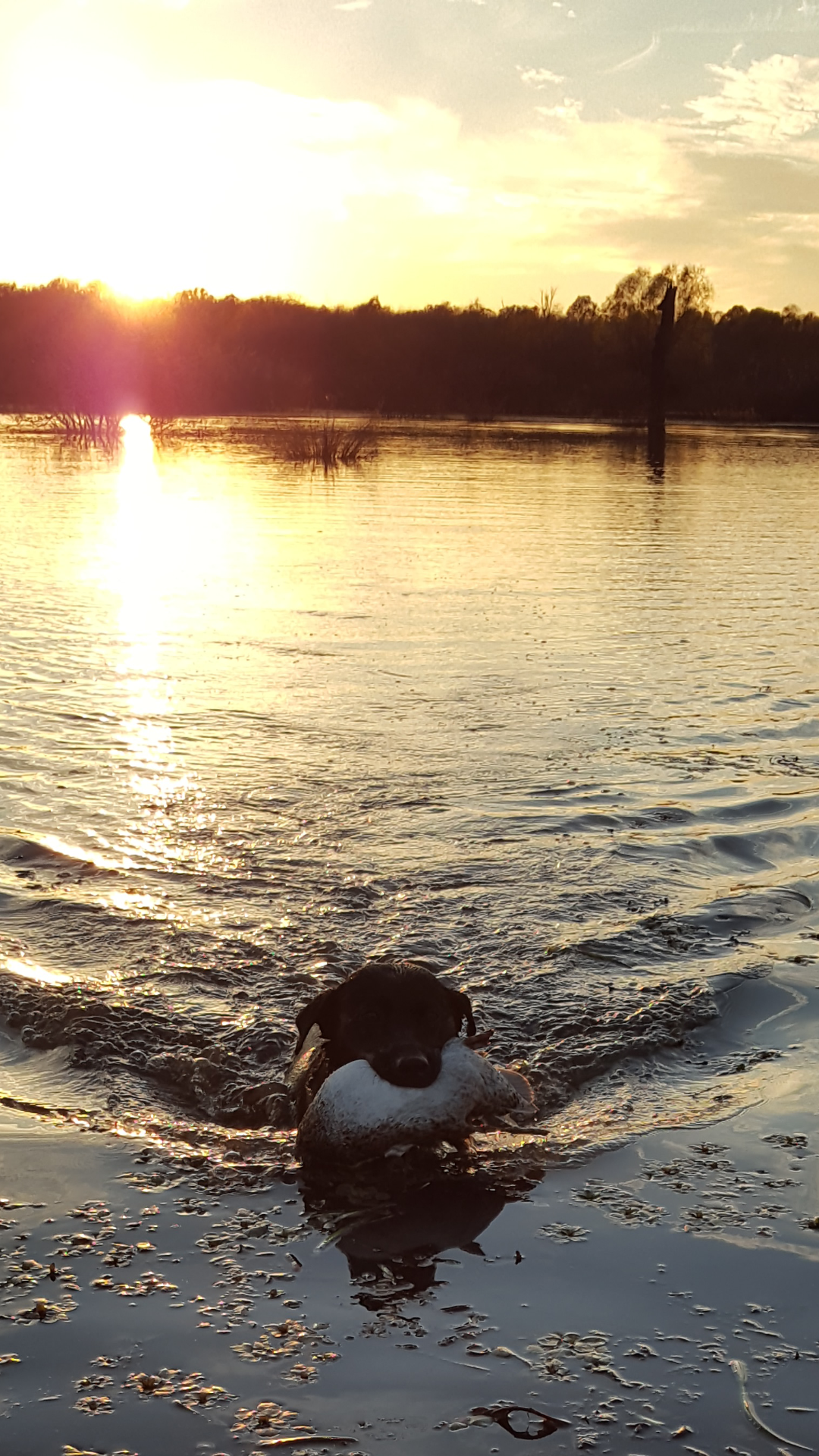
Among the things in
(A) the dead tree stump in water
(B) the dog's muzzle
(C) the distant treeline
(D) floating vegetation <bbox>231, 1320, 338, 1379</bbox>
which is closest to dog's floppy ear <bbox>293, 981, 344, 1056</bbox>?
(B) the dog's muzzle

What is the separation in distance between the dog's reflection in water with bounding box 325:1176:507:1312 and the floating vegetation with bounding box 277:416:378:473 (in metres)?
30.5

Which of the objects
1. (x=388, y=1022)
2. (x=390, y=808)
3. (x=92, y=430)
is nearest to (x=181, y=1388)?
(x=388, y=1022)

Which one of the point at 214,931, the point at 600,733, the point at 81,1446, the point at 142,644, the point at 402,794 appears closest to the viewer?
the point at 81,1446

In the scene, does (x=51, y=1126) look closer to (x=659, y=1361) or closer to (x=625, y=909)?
(x=659, y=1361)

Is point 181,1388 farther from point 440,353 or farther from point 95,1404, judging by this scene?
point 440,353

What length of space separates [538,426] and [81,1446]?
67.0 metres

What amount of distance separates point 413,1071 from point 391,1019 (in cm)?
27

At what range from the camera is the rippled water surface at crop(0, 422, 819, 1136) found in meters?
5.89

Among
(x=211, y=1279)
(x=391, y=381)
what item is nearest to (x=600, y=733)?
(x=211, y=1279)

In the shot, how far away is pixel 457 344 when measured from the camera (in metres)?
91.9

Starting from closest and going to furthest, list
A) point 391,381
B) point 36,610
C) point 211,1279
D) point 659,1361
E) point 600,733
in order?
point 659,1361, point 211,1279, point 600,733, point 36,610, point 391,381

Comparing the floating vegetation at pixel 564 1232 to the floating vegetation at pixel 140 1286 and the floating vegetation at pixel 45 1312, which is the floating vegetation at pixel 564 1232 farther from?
the floating vegetation at pixel 45 1312

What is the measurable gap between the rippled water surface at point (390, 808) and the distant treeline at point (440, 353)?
52.8 m

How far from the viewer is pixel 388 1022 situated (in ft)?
15.5
